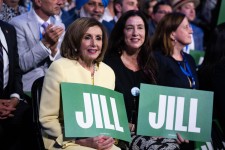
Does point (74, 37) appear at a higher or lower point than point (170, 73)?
higher

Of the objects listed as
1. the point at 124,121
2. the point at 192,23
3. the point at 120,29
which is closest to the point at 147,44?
the point at 120,29

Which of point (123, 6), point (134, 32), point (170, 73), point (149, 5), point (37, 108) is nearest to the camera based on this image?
point (37, 108)

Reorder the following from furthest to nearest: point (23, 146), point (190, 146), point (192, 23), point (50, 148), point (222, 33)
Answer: point (192, 23) → point (222, 33) → point (190, 146) → point (23, 146) → point (50, 148)

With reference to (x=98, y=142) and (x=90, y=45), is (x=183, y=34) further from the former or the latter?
(x=98, y=142)

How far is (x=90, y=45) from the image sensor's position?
6.14 meters

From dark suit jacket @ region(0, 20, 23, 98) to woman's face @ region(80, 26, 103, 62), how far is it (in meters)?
0.75

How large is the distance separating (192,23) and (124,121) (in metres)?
5.40

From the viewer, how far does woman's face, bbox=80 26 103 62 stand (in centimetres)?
613

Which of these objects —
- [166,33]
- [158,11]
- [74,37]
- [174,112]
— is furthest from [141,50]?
[158,11]

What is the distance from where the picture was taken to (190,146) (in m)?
7.06

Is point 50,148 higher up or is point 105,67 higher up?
point 105,67

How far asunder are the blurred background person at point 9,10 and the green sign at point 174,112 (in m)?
1.97

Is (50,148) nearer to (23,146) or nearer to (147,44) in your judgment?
(23,146)

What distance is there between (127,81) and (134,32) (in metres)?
0.56
